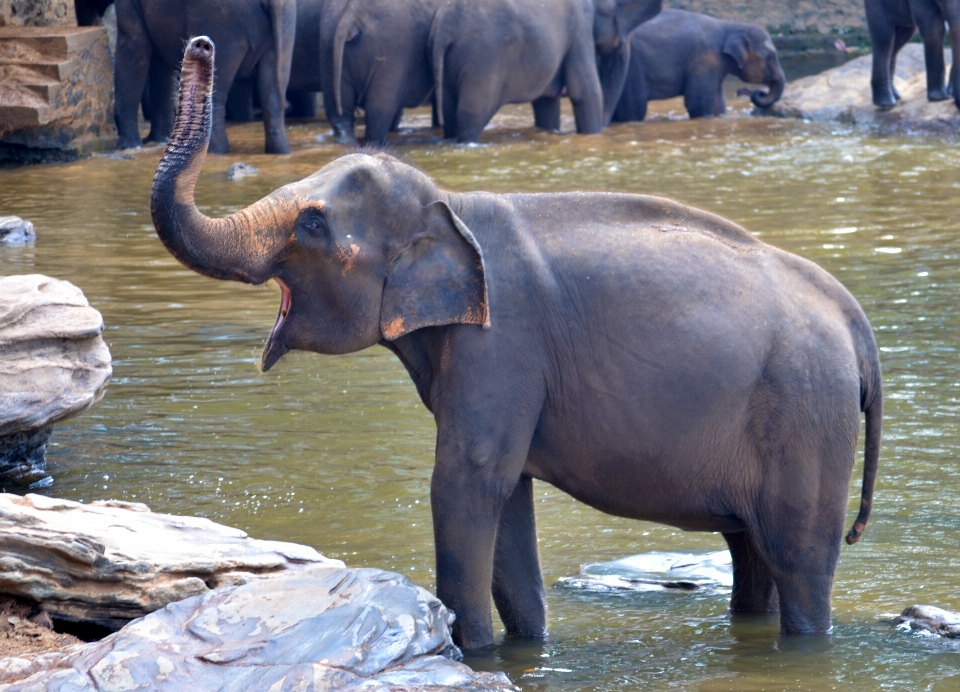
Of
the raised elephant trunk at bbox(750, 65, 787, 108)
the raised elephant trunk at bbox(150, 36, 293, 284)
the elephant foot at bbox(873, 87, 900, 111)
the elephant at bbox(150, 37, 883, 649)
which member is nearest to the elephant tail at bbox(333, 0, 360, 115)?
the raised elephant trunk at bbox(750, 65, 787, 108)

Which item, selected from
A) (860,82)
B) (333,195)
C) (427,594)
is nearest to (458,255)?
(333,195)

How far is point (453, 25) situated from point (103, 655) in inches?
470

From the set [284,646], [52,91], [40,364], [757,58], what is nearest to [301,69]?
[52,91]

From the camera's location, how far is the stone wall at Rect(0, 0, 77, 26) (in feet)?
45.7

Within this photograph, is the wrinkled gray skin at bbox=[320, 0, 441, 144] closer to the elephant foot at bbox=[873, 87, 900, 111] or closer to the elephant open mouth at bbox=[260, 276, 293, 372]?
the elephant foot at bbox=[873, 87, 900, 111]

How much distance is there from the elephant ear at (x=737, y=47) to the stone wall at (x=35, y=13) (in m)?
7.24

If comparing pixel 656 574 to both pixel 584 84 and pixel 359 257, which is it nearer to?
pixel 359 257

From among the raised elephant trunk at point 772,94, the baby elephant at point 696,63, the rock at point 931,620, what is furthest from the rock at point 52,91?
the rock at point 931,620

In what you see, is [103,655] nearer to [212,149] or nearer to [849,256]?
[849,256]

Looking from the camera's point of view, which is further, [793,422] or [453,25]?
[453,25]

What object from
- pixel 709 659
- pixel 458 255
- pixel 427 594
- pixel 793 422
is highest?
pixel 458 255

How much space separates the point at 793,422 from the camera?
363 centimetres

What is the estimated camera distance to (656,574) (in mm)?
4410

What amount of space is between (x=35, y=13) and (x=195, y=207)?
39.3ft
